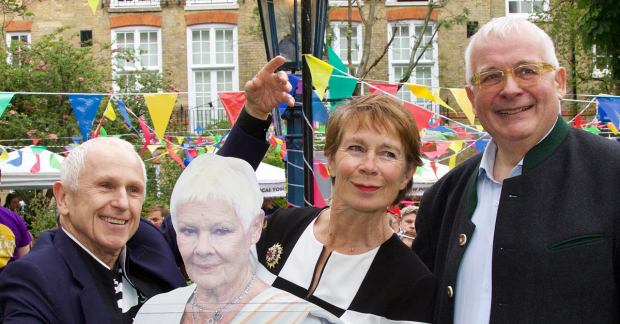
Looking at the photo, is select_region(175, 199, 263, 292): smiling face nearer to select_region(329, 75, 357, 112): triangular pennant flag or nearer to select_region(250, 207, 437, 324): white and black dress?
select_region(250, 207, 437, 324): white and black dress

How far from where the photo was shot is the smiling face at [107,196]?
1521 mm

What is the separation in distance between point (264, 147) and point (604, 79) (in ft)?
46.1

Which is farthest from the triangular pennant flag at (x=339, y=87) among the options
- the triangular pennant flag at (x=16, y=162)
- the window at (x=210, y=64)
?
the window at (x=210, y=64)

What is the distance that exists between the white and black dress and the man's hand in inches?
16.5

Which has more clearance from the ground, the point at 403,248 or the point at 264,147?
the point at 264,147

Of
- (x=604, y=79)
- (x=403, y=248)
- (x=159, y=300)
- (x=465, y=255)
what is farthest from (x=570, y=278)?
(x=604, y=79)

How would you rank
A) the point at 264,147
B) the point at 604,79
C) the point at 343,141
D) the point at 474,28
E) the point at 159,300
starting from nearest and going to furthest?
the point at 159,300
the point at 343,141
the point at 264,147
the point at 604,79
the point at 474,28

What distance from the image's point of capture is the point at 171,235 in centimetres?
189

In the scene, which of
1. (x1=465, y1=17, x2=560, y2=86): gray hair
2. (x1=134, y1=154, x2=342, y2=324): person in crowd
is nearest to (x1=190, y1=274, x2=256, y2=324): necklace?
(x1=134, y1=154, x2=342, y2=324): person in crowd

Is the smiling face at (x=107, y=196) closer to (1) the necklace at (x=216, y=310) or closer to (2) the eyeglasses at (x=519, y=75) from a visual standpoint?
(1) the necklace at (x=216, y=310)

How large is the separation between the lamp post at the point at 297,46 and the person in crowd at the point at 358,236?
4.83 ft

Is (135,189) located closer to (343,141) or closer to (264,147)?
(264,147)

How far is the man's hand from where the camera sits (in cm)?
169

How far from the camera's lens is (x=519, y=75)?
1673 mm
